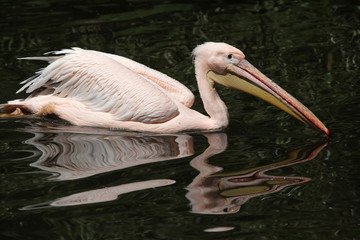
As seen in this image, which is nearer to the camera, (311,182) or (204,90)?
(311,182)

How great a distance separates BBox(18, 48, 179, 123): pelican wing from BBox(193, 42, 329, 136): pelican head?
437 millimetres

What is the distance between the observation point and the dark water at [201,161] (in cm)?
361

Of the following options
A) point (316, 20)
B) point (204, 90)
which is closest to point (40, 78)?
point (204, 90)

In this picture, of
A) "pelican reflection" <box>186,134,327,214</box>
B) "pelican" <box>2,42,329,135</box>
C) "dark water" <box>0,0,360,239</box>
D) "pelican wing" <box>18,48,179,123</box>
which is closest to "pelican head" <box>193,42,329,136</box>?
"pelican" <box>2,42,329,135</box>

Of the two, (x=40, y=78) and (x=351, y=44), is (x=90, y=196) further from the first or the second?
(x=351, y=44)

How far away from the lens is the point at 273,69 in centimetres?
707

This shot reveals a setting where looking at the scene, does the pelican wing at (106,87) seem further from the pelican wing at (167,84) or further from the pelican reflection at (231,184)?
the pelican reflection at (231,184)

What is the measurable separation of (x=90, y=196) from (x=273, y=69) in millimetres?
3580

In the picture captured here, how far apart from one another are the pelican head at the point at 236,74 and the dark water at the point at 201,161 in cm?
24

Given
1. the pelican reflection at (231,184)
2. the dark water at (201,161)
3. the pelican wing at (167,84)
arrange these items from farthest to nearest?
the pelican wing at (167,84) < the pelican reflection at (231,184) < the dark water at (201,161)

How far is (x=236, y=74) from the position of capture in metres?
5.60

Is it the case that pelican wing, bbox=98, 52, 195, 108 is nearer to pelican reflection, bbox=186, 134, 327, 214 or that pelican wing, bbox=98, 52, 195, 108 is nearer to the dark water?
the dark water

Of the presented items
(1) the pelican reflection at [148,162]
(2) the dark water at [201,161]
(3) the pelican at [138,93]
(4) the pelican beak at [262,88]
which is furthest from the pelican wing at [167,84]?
(1) the pelican reflection at [148,162]

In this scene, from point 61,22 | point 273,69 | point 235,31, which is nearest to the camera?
point 273,69
